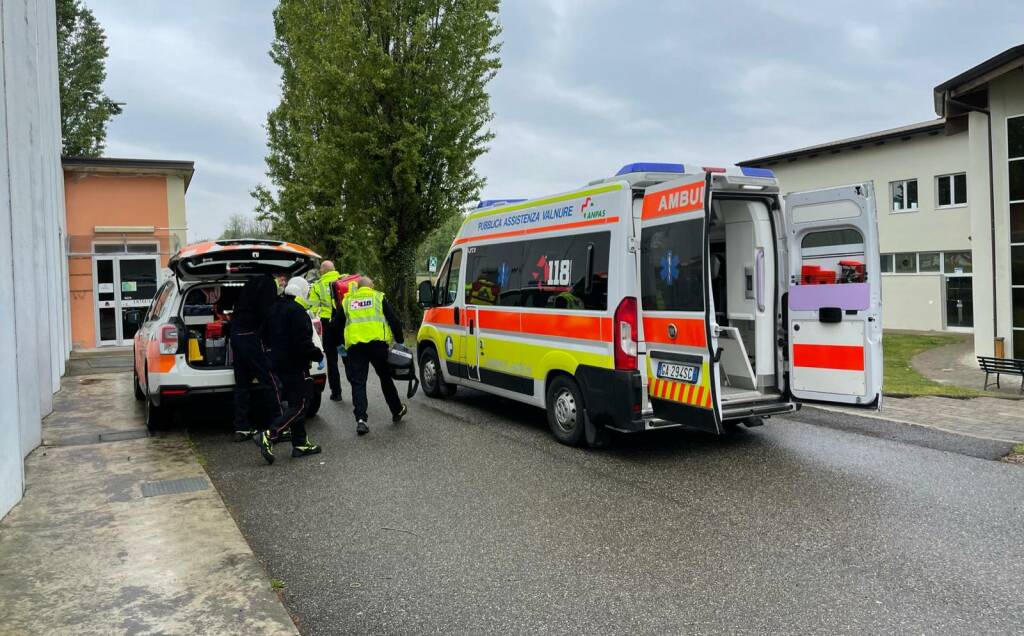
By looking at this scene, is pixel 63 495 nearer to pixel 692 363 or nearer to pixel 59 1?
pixel 692 363

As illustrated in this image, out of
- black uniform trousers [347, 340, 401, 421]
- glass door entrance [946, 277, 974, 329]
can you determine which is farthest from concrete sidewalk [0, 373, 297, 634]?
glass door entrance [946, 277, 974, 329]

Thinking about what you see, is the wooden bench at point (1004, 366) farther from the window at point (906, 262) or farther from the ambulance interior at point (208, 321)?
the window at point (906, 262)

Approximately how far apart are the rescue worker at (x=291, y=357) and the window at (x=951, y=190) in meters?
25.0

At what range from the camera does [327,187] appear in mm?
21578

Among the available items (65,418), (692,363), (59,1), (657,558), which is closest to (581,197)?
(692,363)

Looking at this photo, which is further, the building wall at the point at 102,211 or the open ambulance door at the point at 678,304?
the building wall at the point at 102,211

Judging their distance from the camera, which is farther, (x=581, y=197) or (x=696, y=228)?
(x=581, y=197)

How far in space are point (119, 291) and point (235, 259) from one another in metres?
13.4

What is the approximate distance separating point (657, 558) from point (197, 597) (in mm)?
2544

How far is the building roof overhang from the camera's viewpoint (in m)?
18.9

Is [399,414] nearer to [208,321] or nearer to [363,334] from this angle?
[363,334]

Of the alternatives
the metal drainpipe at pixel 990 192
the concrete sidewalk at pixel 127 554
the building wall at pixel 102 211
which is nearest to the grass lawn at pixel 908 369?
the metal drainpipe at pixel 990 192

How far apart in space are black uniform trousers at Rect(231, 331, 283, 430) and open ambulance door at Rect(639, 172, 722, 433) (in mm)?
3555

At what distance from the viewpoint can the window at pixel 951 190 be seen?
81.5 feet
